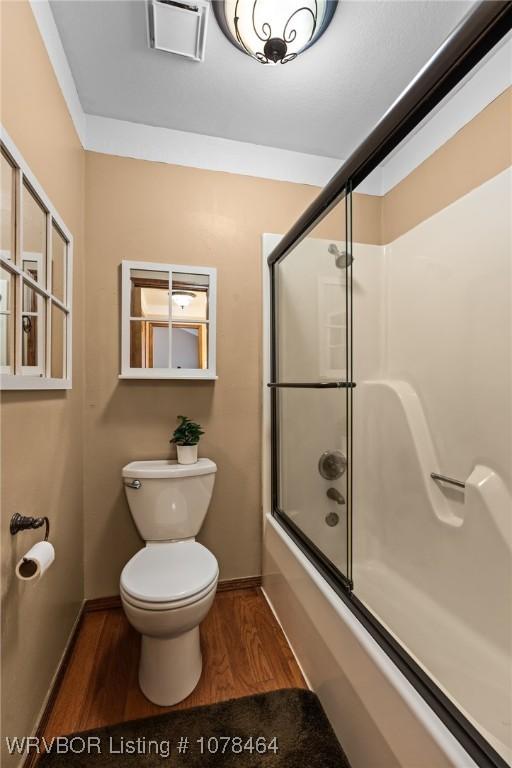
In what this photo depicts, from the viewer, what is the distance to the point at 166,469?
165 centimetres

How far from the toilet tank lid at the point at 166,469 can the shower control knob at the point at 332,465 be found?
1.81ft

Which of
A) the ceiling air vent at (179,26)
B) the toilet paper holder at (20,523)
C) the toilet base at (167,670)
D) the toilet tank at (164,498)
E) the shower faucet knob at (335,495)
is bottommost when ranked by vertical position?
the toilet base at (167,670)

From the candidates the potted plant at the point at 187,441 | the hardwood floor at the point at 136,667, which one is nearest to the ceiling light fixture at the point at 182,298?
the potted plant at the point at 187,441

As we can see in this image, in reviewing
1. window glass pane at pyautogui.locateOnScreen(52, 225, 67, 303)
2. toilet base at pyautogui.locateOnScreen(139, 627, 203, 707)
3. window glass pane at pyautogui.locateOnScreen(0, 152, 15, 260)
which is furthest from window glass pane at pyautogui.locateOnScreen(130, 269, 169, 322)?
toilet base at pyautogui.locateOnScreen(139, 627, 203, 707)

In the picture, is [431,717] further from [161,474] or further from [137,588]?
[161,474]

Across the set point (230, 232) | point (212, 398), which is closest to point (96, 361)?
point (212, 398)

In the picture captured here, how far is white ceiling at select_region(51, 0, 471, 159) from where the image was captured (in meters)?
1.27

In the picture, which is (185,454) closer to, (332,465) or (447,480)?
(332,465)

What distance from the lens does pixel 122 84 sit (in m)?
1.55

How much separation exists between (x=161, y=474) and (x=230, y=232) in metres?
1.30

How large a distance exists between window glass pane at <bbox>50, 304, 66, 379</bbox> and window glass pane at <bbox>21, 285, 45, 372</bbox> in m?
0.11

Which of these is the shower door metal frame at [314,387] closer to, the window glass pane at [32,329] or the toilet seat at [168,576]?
the toilet seat at [168,576]

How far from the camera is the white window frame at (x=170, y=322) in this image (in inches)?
68.4

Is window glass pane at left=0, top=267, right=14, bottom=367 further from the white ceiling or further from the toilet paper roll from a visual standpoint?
the white ceiling
